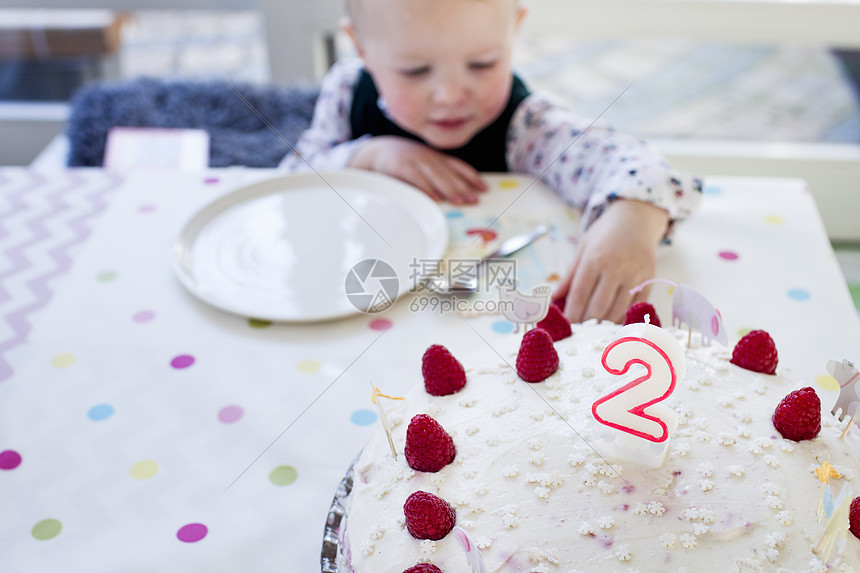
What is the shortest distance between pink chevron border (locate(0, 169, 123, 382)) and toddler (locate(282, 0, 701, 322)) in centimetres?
33

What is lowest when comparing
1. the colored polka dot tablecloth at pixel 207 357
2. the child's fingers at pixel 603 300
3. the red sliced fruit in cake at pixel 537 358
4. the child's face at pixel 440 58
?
the colored polka dot tablecloth at pixel 207 357

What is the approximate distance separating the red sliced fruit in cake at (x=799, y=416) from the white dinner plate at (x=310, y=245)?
0.45 m

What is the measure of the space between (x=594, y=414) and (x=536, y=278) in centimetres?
38

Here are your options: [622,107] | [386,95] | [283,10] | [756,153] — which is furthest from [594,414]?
[622,107]

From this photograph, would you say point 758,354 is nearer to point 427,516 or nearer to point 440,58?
point 427,516

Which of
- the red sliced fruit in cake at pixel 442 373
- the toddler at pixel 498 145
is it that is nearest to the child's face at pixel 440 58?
Result: the toddler at pixel 498 145

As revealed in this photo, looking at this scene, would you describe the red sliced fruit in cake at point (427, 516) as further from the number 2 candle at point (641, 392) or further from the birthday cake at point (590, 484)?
the number 2 candle at point (641, 392)

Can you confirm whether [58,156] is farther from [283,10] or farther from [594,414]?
[594,414]

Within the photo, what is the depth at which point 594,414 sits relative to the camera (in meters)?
0.58

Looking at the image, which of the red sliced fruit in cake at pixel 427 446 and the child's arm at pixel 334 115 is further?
the child's arm at pixel 334 115

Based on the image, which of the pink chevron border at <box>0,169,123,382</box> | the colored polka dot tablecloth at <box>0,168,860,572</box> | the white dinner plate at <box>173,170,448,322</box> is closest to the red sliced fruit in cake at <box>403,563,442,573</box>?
the colored polka dot tablecloth at <box>0,168,860,572</box>

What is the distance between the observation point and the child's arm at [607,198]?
0.88 metres

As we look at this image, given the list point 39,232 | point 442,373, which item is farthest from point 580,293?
point 39,232

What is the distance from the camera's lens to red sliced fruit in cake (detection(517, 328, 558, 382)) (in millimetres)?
655
